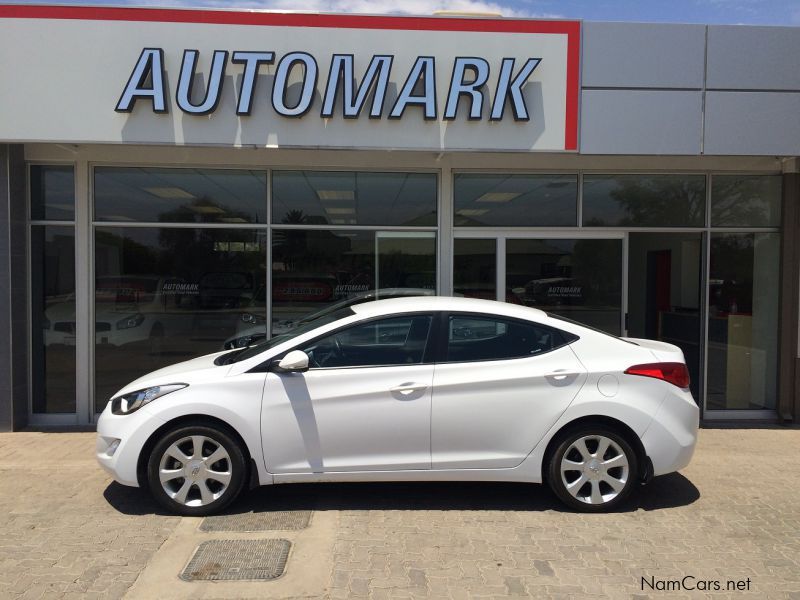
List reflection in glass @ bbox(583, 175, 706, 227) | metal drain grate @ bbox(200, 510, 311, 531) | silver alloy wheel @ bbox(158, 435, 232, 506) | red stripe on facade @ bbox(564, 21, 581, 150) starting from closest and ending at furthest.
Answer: metal drain grate @ bbox(200, 510, 311, 531) < silver alloy wheel @ bbox(158, 435, 232, 506) < red stripe on facade @ bbox(564, 21, 581, 150) < reflection in glass @ bbox(583, 175, 706, 227)

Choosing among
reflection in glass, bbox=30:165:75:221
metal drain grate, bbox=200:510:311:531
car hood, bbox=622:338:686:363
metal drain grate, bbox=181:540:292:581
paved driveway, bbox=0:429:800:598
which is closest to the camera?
paved driveway, bbox=0:429:800:598

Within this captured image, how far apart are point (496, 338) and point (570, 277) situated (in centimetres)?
350

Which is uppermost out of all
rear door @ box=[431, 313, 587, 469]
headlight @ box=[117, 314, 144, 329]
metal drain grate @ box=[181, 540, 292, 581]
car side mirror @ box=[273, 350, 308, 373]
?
headlight @ box=[117, 314, 144, 329]

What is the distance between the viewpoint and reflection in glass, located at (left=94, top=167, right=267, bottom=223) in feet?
25.3

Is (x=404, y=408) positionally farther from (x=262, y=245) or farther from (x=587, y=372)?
(x=262, y=245)

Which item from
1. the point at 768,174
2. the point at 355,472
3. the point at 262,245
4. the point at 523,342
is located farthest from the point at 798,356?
the point at 262,245

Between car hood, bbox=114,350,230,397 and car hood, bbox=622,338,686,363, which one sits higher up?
car hood, bbox=622,338,686,363

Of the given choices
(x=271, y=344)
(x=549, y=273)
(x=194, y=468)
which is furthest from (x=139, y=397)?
(x=549, y=273)

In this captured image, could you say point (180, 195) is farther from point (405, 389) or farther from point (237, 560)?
point (237, 560)

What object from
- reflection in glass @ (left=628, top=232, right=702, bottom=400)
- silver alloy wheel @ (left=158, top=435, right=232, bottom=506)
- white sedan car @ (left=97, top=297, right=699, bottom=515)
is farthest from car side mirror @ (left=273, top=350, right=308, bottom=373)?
reflection in glass @ (left=628, top=232, right=702, bottom=400)

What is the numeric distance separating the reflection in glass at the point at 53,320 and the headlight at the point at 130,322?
20.8 inches

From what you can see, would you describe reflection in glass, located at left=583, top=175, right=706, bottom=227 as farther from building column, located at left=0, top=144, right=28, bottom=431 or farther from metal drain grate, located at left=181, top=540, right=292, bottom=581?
building column, located at left=0, top=144, right=28, bottom=431

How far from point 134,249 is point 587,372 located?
562cm

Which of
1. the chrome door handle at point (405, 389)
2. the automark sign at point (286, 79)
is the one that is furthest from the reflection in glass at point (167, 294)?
the chrome door handle at point (405, 389)
